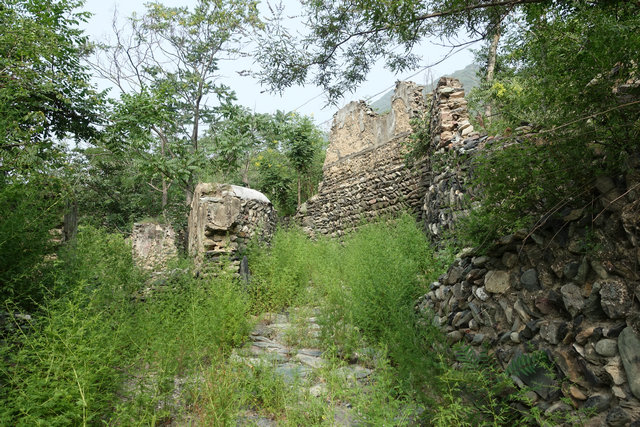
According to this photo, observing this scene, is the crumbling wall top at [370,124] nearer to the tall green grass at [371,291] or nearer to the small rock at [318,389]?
the tall green grass at [371,291]

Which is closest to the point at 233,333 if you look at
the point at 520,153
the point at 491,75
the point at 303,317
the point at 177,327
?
the point at 177,327

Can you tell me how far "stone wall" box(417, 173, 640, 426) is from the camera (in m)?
1.71

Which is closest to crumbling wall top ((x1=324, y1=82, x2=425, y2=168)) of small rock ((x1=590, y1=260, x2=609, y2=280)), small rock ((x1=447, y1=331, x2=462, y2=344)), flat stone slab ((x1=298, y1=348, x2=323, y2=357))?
flat stone slab ((x1=298, y1=348, x2=323, y2=357))

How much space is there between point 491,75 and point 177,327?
48.3 ft

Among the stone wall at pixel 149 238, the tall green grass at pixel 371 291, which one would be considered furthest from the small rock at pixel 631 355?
the stone wall at pixel 149 238

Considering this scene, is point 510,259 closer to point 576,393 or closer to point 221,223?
point 576,393

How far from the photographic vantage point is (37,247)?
3549mm

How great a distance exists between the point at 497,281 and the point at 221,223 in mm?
5471

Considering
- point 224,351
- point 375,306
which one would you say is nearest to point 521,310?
point 375,306

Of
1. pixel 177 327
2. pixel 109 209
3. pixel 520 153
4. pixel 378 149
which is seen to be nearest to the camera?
pixel 520 153

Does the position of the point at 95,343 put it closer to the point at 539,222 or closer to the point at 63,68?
the point at 539,222

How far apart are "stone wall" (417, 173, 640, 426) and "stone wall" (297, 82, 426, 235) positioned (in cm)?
550

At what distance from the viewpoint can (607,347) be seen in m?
1.76

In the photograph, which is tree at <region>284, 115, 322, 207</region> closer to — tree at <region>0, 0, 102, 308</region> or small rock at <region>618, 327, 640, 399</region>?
tree at <region>0, 0, 102, 308</region>
